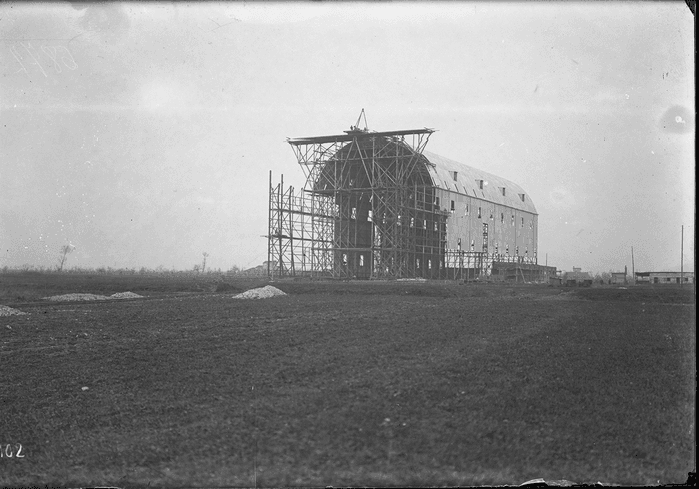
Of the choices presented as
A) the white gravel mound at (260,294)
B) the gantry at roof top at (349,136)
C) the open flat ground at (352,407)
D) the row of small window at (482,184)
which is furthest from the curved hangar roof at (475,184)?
the open flat ground at (352,407)

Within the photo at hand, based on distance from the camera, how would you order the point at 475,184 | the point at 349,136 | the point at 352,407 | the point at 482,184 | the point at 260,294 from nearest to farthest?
the point at 352,407 → the point at 260,294 → the point at 349,136 → the point at 475,184 → the point at 482,184

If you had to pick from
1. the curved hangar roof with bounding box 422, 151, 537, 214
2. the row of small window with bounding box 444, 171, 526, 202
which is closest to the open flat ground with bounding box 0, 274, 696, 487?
the curved hangar roof with bounding box 422, 151, 537, 214

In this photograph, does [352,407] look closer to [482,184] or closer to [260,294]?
[260,294]

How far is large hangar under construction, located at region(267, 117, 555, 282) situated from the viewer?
43125 mm

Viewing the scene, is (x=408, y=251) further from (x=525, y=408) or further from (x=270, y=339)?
(x=525, y=408)

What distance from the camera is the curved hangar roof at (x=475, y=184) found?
46.7 m

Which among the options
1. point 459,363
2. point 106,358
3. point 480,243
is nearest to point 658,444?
point 459,363

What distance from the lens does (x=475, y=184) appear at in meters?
52.2

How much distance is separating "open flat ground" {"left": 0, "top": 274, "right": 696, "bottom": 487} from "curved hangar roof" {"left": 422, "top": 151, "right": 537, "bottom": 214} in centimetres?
3504

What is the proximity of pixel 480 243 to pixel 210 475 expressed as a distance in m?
46.4

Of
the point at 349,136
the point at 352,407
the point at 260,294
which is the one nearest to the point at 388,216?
the point at 349,136

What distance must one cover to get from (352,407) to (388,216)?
126ft

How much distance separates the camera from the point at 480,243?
1961 inches

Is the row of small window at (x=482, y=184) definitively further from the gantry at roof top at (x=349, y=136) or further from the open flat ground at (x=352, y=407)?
the open flat ground at (x=352, y=407)
